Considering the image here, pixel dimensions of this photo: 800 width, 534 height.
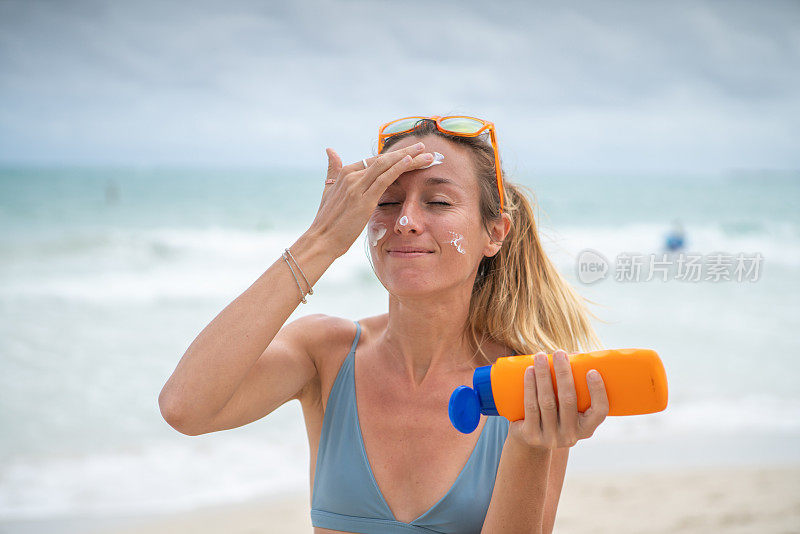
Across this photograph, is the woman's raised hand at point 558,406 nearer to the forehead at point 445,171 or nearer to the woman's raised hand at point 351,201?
the woman's raised hand at point 351,201

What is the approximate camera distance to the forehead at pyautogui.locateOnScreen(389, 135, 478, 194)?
2189mm

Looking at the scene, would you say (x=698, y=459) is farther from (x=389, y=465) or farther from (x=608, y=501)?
(x=389, y=465)

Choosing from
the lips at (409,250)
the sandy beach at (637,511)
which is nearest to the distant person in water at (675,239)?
the sandy beach at (637,511)

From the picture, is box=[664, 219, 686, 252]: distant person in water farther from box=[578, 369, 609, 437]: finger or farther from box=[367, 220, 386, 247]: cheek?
box=[578, 369, 609, 437]: finger

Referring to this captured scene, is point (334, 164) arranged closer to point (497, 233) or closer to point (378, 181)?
point (378, 181)

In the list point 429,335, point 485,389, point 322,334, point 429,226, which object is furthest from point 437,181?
point 485,389

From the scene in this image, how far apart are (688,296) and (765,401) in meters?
5.72

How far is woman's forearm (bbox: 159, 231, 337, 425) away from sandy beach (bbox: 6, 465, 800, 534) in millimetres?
3290

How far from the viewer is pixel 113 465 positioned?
5.66m

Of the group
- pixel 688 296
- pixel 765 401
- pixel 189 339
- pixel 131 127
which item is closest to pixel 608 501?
pixel 765 401

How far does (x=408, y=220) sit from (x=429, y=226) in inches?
3.3

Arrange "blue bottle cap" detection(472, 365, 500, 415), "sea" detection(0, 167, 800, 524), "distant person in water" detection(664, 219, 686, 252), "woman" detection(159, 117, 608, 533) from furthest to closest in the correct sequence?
"distant person in water" detection(664, 219, 686, 252) < "sea" detection(0, 167, 800, 524) < "woman" detection(159, 117, 608, 533) < "blue bottle cap" detection(472, 365, 500, 415)

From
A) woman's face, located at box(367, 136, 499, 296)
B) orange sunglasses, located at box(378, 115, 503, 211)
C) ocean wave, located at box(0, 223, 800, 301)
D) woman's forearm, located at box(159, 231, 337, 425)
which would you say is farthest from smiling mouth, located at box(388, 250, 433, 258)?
ocean wave, located at box(0, 223, 800, 301)

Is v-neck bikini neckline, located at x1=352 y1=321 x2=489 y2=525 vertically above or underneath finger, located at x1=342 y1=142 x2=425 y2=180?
underneath
